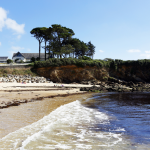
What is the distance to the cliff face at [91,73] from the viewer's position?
38.0m

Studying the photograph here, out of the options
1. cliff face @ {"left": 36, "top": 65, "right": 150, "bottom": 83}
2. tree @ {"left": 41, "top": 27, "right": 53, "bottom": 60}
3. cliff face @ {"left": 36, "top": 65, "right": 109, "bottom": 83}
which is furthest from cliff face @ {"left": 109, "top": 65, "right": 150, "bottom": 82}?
tree @ {"left": 41, "top": 27, "right": 53, "bottom": 60}

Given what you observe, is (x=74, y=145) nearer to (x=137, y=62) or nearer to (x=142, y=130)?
(x=142, y=130)

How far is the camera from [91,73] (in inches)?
1578

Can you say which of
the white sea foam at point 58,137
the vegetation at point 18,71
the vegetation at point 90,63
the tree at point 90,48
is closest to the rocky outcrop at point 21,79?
the vegetation at point 18,71

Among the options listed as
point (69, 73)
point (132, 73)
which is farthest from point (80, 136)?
point (132, 73)

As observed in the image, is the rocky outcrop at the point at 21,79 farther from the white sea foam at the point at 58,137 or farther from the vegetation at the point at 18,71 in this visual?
the white sea foam at the point at 58,137

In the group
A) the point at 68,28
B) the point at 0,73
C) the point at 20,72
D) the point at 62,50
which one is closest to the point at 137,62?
the point at 62,50

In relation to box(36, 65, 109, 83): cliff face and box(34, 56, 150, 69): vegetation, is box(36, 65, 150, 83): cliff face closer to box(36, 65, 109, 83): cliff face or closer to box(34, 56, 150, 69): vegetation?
box(36, 65, 109, 83): cliff face

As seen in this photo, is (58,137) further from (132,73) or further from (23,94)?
(132,73)

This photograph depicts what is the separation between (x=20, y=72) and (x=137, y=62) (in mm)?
32805

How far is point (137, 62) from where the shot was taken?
44062 mm

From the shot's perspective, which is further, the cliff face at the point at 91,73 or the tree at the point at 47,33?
the tree at the point at 47,33

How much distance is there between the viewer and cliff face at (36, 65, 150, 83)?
3803 cm

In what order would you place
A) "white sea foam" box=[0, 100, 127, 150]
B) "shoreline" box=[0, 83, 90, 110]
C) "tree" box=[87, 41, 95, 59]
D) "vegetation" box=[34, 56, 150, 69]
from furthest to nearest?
"tree" box=[87, 41, 95, 59], "vegetation" box=[34, 56, 150, 69], "shoreline" box=[0, 83, 90, 110], "white sea foam" box=[0, 100, 127, 150]
